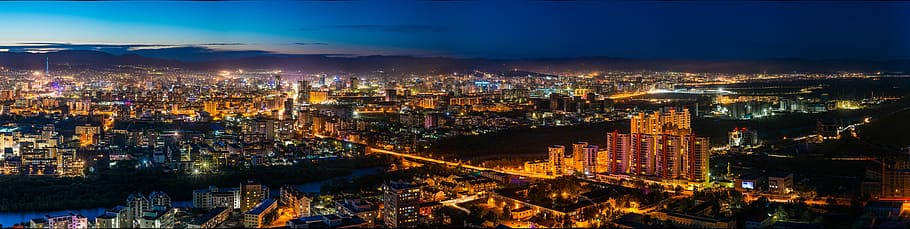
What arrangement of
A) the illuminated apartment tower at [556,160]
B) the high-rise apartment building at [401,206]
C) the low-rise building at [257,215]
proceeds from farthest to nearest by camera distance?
the illuminated apartment tower at [556,160]
the low-rise building at [257,215]
the high-rise apartment building at [401,206]

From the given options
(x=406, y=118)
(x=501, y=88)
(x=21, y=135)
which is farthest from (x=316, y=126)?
(x=501, y=88)

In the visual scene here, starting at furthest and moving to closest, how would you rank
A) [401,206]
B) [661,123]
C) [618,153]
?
[661,123] < [618,153] < [401,206]

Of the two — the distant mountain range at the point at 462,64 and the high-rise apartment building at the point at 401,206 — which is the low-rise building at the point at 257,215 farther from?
the distant mountain range at the point at 462,64

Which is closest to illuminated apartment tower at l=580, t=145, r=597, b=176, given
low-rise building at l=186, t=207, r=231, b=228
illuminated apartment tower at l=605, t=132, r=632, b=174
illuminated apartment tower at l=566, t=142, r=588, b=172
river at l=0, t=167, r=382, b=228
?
illuminated apartment tower at l=566, t=142, r=588, b=172

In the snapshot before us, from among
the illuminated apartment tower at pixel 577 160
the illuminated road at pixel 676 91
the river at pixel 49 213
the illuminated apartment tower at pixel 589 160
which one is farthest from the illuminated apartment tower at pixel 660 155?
the illuminated road at pixel 676 91

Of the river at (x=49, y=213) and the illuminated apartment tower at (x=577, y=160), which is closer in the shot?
the river at (x=49, y=213)

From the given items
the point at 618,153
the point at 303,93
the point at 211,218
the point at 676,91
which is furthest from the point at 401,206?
the point at 676,91

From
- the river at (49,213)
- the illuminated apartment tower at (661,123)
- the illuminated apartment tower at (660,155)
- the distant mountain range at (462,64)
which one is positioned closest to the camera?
the river at (49,213)

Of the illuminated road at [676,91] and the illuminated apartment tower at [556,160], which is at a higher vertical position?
the illuminated road at [676,91]

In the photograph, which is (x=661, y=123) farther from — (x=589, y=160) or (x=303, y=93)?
(x=303, y=93)

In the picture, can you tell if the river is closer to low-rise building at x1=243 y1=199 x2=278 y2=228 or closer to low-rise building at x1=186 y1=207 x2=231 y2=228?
low-rise building at x1=186 y1=207 x2=231 y2=228

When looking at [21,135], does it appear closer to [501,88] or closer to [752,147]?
[752,147]
